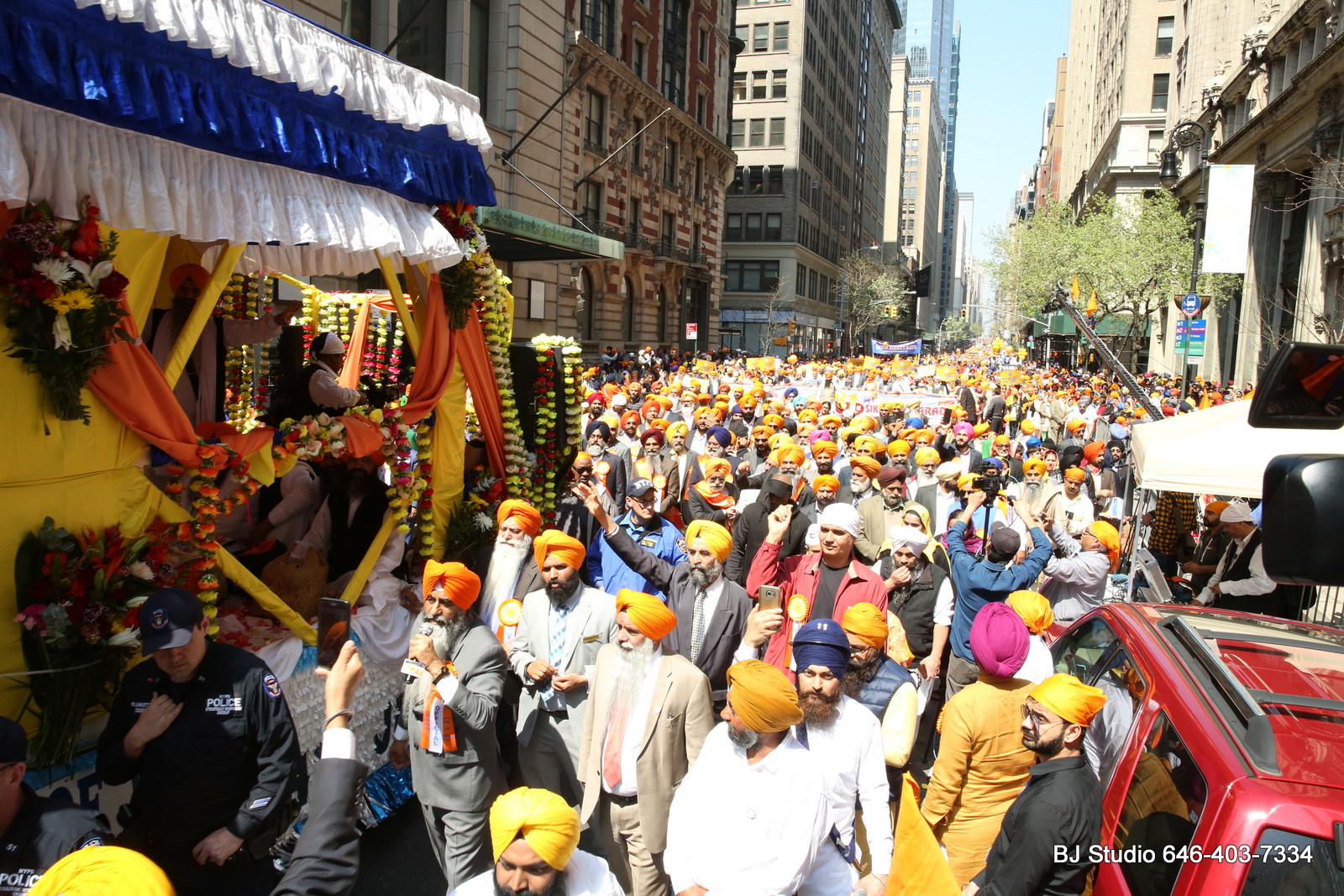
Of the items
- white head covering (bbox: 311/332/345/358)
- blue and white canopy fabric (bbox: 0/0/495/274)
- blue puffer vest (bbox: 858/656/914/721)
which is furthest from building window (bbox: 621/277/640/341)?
blue puffer vest (bbox: 858/656/914/721)

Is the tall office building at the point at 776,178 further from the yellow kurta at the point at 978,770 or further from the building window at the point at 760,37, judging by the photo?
the yellow kurta at the point at 978,770

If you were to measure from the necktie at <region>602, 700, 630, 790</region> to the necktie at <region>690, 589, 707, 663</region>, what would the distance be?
3.65 ft

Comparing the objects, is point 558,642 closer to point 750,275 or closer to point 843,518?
point 843,518

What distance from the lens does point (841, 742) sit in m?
3.73

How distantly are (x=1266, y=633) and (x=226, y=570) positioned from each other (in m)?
5.26

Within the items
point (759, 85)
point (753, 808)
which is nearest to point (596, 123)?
point (753, 808)

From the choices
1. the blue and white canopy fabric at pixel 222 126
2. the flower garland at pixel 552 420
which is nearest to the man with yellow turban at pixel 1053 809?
the blue and white canopy fabric at pixel 222 126

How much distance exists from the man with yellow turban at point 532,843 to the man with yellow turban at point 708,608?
2.37m

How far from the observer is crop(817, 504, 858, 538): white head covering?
18.9ft

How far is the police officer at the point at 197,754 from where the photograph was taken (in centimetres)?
352

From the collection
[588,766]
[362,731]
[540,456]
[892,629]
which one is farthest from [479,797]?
[540,456]

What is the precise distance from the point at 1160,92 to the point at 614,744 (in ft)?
207

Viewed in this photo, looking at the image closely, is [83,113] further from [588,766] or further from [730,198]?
[730,198]

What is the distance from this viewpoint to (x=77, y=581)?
4.14 metres
